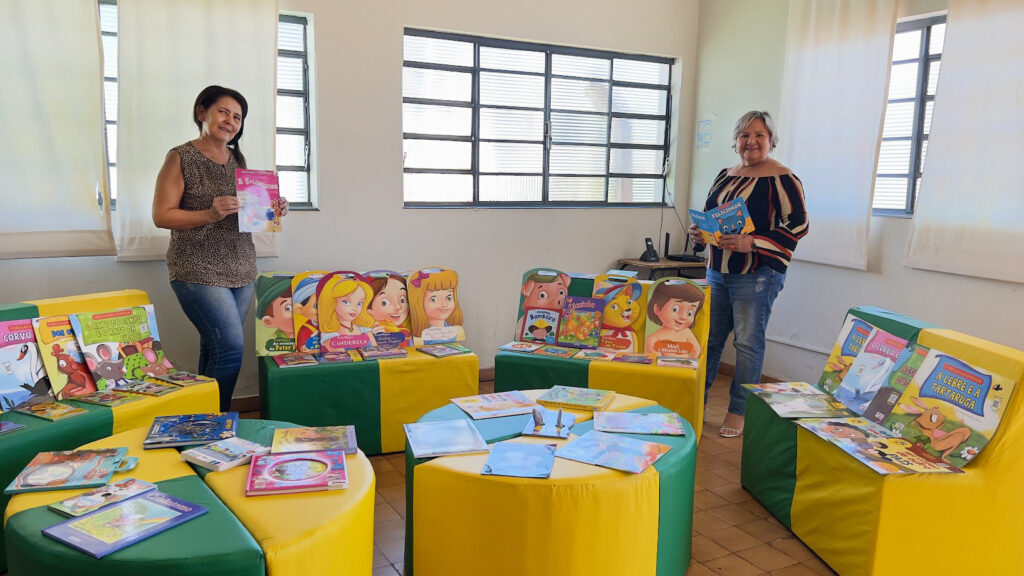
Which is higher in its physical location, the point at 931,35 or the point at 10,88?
the point at 931,35

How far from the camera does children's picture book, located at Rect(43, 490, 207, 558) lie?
1572mm

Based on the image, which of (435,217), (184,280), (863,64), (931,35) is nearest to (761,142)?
(863,64)

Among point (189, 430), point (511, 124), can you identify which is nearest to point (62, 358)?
point (189, 430)

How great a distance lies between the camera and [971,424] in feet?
7.59

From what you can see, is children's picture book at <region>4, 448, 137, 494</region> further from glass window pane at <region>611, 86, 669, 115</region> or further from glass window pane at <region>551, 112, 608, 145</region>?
glass window pane at <region>611, 86, 669, 115</region>

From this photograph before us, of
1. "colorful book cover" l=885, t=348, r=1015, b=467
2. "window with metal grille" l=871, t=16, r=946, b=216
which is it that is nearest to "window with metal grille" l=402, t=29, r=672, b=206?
"window with metal grille" l=871, t=16, r=946, b=216

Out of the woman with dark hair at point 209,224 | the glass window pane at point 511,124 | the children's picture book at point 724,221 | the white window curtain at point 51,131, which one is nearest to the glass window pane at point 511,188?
the glass window pane at point 511,124

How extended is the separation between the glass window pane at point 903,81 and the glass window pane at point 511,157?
7.09 feet

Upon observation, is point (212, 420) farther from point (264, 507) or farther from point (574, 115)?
point (574, 115)

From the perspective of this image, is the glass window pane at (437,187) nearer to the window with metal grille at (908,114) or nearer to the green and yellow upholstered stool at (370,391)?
the green and yellow upholstered stool at (370,391)

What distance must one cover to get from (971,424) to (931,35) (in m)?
2.42

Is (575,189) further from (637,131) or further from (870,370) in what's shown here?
(870,370)

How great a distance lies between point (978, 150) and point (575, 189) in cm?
245

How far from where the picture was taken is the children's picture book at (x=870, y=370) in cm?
272
